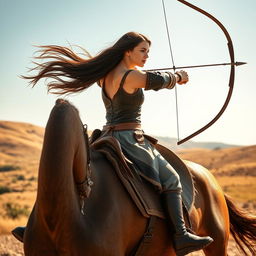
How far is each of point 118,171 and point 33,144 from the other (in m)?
107

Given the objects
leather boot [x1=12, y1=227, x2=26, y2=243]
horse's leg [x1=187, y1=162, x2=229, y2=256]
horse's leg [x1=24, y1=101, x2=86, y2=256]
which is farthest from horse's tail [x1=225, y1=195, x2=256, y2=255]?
horse's leg [x1=24, y1=101, x2=86, y2=256]

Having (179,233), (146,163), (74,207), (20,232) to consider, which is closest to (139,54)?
(146,163)

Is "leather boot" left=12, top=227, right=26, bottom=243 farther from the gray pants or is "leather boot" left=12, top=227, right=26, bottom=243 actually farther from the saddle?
the gray pants

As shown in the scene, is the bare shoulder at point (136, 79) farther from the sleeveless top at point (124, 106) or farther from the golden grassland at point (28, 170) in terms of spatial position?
the golden grassland at point (28, 170)

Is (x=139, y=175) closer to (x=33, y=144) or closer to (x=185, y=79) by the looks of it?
(x=185, y=79)

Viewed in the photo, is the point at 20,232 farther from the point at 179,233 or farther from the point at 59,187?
the point at 179,233

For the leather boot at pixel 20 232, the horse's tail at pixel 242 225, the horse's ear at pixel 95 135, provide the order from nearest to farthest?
the leather boot at pixel 20 232, the horse's ear at pixel 95 135, the horse's tail at pixel 242 225

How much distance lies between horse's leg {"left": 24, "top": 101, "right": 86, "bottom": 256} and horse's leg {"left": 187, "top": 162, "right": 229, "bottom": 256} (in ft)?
7.12

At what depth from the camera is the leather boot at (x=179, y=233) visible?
14.5ft

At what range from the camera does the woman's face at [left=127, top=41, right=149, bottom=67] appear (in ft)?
15.8

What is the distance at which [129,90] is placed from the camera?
450 centimetres

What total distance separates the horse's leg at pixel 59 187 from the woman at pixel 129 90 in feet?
3.14

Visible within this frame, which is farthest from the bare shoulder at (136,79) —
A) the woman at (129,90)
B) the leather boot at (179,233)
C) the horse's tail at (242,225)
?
the horse's tail at (242,225)

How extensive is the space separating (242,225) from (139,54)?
303 cm
